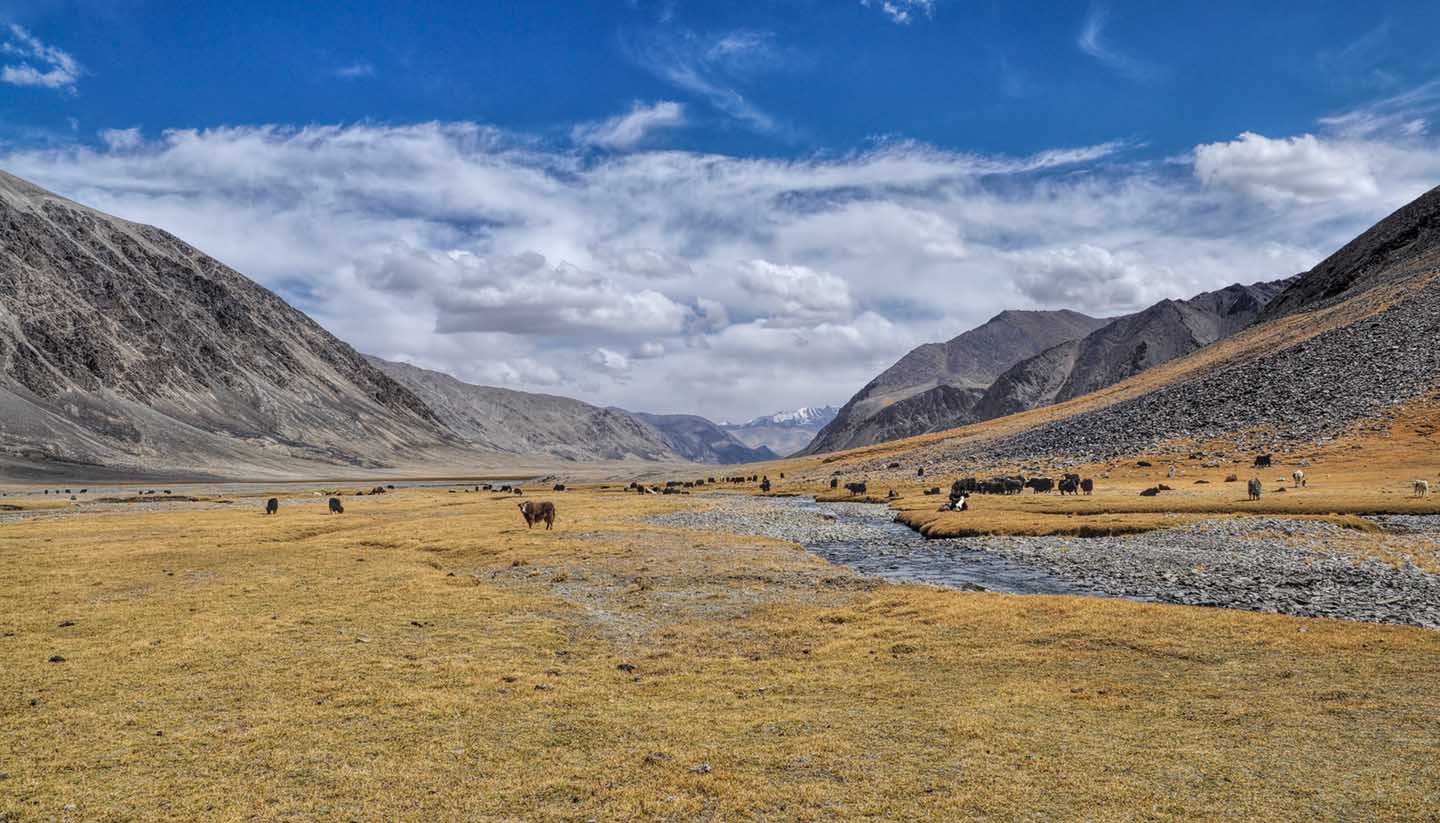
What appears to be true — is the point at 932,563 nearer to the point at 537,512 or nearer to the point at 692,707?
the point at 692,707

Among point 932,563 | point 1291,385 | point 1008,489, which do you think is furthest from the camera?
point 1291,385

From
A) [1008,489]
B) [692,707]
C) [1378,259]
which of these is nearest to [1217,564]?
[692,707]

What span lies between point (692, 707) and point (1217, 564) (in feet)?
92.0

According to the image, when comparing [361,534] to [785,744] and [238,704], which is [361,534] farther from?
[785,744]

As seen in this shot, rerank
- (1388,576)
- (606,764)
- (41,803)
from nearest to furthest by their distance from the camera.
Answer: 1. (41,803)
2. (606,764)
3. (1388,576)

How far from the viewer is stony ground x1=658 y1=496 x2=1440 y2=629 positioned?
1036 inches

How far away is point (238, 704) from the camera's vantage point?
16344mm

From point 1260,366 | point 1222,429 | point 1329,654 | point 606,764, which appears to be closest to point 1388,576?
point 1329,654

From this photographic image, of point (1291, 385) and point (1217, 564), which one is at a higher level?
point (1291, 385)

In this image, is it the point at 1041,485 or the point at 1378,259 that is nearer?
the point at 1041,485

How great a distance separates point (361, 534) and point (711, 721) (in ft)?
145

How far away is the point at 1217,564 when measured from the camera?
3416 centimetres

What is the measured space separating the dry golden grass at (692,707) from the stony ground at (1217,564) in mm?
4305

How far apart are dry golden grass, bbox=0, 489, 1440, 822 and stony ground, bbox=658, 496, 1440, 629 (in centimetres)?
430
